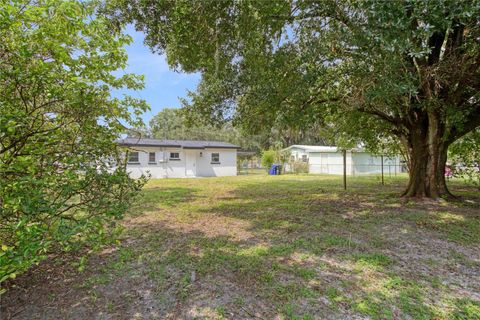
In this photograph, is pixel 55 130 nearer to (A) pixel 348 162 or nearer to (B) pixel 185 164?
(B) pixel 185 164

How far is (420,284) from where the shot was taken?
9.70 ft

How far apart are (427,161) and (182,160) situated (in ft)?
45.7

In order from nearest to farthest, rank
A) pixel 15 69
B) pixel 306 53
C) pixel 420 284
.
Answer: pixel 15 69, pixel 420 284, pixel 306 53

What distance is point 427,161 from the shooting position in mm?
7754

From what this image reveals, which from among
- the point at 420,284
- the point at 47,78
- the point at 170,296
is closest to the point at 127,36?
the point at 47,78

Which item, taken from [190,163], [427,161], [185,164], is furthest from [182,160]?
[427,161]

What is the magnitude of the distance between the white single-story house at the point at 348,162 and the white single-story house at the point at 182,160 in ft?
20.6

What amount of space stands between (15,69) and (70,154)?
2.39 feet

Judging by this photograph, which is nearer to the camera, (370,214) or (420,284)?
(420,284)

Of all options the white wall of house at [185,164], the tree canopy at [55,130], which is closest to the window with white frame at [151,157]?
the white wall of house at [185,164]

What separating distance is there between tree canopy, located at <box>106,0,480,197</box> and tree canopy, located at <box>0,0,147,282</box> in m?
2.52

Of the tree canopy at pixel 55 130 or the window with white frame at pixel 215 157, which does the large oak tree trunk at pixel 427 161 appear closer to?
the tree canopy at pixel 55 130

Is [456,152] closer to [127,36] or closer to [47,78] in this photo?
[127,36]

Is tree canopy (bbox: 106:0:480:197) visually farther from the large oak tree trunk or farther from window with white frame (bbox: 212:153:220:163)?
window with white frame (bbox: 212:153:220:163)
